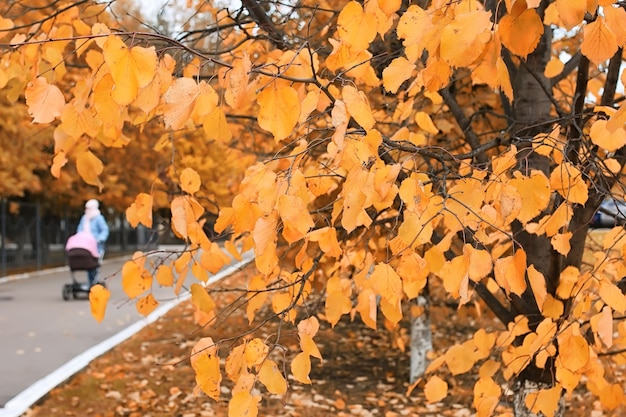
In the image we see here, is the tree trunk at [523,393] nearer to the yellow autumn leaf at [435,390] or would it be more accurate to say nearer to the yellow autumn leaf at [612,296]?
the yellow autumn leaf at [435,390]

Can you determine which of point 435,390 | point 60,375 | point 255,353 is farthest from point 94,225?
point 255,353

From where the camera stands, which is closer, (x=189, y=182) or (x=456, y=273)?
(x=456, y=273)

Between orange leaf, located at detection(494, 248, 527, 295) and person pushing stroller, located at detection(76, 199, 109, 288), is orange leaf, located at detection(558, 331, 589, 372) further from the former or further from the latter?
person pushing stroller, located at detection(76, 199, 109, 288)

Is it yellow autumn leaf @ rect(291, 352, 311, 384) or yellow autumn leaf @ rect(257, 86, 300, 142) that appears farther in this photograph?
yellow autumn leaf @ rect(291, 352, 311, 384)

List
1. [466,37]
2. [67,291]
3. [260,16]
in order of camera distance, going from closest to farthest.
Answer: [466,37]
[260,16]
[67,291]

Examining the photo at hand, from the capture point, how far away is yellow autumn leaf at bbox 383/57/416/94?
216 centimetres

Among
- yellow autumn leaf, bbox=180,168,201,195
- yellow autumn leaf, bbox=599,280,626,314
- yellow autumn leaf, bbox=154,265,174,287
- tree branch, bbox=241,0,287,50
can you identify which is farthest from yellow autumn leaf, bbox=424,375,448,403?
tree branch, bbox=241,0,287,50

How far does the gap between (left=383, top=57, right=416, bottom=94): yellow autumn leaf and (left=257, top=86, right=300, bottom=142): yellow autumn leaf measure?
34cm

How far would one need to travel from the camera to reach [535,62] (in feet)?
12.9

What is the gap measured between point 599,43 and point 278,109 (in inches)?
34.3

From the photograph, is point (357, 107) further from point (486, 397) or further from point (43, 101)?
point (486, 397)

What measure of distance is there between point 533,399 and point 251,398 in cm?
137

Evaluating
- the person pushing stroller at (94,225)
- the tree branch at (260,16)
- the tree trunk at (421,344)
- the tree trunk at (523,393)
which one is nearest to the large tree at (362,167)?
the tree trunk at (523,393)

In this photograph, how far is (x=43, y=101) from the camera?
2.13m
